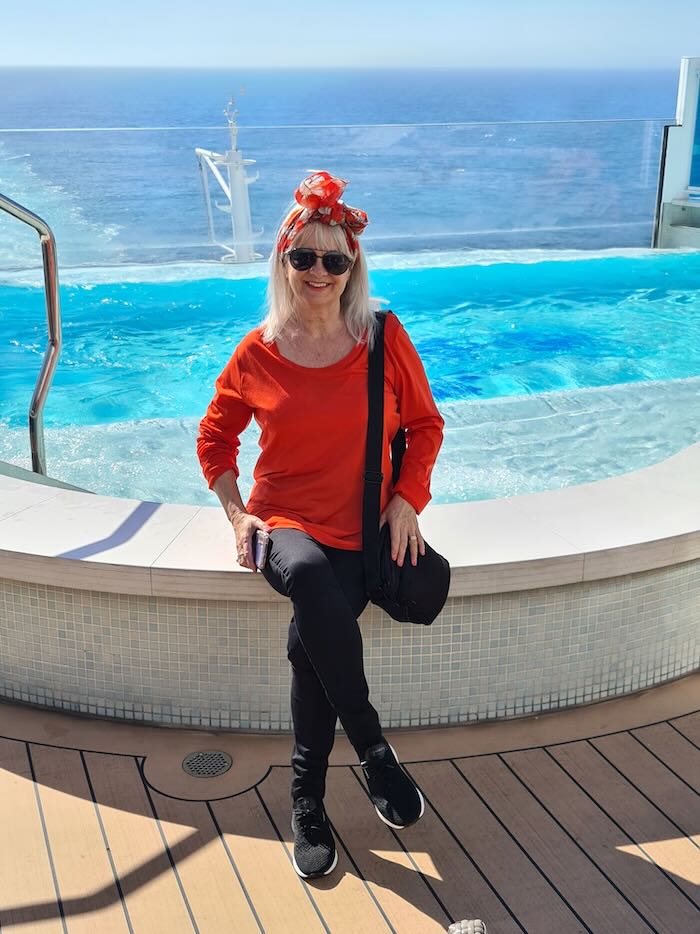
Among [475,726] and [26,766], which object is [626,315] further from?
[26,766]

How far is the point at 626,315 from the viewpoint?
6.73 m

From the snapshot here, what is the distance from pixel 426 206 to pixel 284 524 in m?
6.60

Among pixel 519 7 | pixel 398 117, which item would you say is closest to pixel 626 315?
pixel 398 117

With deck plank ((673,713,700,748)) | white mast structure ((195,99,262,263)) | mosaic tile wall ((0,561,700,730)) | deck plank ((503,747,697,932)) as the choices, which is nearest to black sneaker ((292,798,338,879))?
mosaic tile wall ((0,561,700,730))

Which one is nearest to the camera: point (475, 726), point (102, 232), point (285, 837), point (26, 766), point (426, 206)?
point (285, 837)

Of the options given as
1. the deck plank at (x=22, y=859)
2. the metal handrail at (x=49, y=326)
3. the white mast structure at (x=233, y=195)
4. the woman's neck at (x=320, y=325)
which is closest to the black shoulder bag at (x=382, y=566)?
the woman's neck at (x=320, y=325)

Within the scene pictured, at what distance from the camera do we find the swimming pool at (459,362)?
14.1 ft

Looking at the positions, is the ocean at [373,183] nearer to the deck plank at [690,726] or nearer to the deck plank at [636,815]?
the deck plank at [690,726]

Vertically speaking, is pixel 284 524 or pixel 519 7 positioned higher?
pixel 519 7

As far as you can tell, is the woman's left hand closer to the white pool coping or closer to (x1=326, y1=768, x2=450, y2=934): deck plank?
the white pool coping

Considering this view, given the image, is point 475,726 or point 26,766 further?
point 475,726

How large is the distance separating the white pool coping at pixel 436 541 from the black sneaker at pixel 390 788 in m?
0.36

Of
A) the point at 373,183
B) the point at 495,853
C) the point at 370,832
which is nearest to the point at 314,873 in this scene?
the point at 370,832

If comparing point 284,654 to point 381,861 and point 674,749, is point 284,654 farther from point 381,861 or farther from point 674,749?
point 674,749
